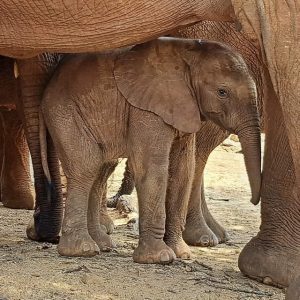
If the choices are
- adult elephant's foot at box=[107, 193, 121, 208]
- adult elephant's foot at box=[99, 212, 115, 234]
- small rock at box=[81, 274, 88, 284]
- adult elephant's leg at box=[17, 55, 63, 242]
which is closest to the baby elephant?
adult elephant's leg at box=[17, 55, 63, 242]

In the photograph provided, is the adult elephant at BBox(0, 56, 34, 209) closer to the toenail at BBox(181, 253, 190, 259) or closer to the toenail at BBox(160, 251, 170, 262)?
the toenail at BBox(181, 253, 190, 259)

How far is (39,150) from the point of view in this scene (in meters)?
6.54

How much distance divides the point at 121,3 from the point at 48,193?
1489mm

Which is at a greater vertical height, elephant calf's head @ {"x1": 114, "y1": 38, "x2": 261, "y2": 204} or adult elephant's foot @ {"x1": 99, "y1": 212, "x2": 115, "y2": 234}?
elephant calf's head @ {"x1": 114, "y1": 38, "x2": 261, "y2": 204}

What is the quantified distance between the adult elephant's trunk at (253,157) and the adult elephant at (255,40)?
0.16ft

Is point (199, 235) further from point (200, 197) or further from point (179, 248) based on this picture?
A: point (179, 248)

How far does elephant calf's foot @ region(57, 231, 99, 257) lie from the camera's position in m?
6.09

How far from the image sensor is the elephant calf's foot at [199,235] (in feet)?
22.8

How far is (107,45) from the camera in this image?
567cm

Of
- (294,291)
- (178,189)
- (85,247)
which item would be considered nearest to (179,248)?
(178,189)

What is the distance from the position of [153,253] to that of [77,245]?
398 millimetres

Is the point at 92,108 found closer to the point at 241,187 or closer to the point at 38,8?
the point at 38,8

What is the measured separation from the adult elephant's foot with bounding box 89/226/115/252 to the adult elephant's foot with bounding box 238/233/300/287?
2.71 feet

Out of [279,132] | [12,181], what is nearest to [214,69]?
[279,132]
